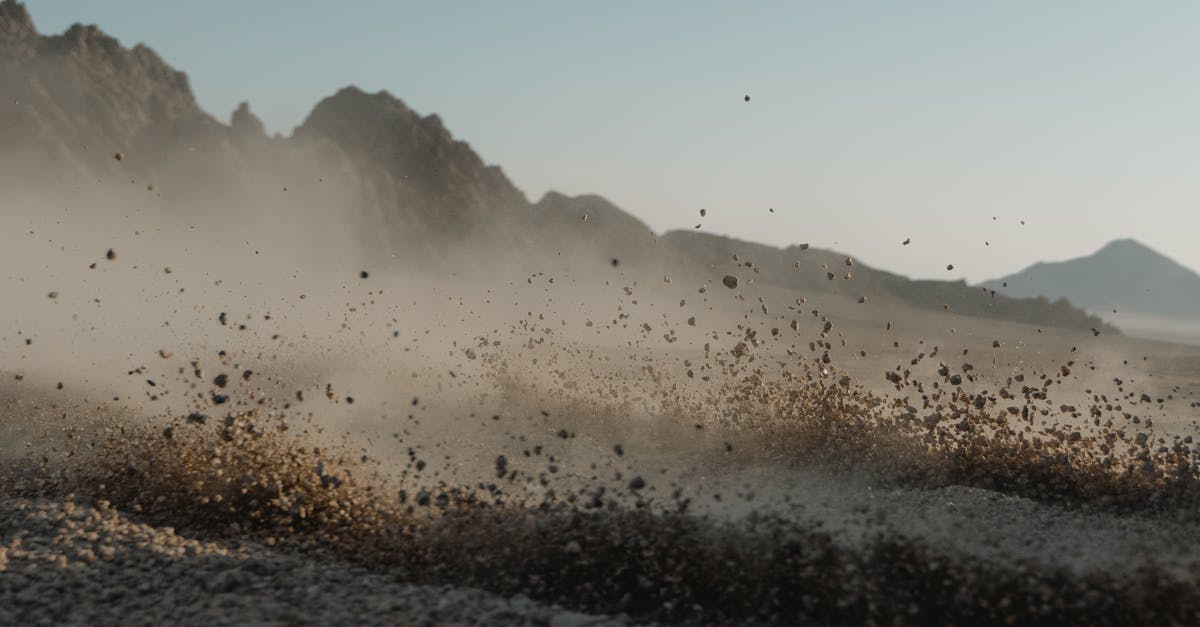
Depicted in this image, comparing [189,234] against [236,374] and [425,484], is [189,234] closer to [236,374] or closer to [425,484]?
[236,374]

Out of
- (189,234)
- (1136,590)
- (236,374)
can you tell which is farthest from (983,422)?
(189,234)

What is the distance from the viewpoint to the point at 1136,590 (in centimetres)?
738

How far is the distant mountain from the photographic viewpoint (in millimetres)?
50312

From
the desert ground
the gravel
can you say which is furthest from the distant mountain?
the gravel

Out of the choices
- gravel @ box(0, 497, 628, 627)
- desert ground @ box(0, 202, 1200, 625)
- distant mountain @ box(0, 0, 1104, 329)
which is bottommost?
gravel @ box(0, 497, 628, 627)

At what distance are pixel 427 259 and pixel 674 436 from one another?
150 ft

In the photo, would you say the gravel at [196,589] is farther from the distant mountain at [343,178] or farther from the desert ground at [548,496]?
the distant mountain at [343,178]

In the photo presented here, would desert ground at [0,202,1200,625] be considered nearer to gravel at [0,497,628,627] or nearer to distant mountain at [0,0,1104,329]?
gravel at [0,497,628,627]

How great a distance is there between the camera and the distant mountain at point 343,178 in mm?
50312

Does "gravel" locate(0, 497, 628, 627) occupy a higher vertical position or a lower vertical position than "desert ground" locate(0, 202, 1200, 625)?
lower

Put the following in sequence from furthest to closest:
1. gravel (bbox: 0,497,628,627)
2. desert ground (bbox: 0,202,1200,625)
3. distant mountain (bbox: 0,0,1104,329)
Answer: distant mountain (bbox: 0,0,1104,329)
desert ground (bbox: 0,202,1200,625)
gravel (bbox: 0,497,628,627)

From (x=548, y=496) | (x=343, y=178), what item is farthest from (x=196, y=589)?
(x=343, y=178)

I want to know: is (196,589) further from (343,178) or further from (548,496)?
(343,178)

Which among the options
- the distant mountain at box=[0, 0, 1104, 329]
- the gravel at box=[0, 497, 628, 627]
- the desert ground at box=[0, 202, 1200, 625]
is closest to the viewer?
the gravel at box=[0, 497, 628, 627]
